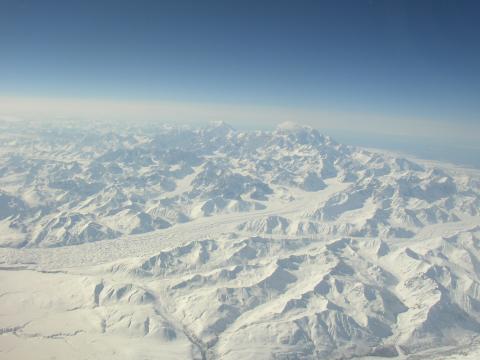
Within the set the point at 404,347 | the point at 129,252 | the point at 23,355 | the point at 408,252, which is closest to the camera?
the point at 23,355

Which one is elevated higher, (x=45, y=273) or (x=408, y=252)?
(x=408, y=252)

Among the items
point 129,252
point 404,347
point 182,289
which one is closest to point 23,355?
point 182,289

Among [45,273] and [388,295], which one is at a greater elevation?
[388,295]

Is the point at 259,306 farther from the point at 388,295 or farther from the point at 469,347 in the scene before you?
the point at 469,347

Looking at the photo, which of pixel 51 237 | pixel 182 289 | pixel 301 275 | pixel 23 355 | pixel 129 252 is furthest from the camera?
pixel 51 237

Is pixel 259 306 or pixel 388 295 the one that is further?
pixel 388 295

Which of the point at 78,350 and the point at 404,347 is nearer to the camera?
the point at 78,350

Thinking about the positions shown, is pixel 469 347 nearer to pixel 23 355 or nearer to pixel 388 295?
pixel 388 295

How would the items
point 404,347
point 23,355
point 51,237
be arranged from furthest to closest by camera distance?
point 51,237 → point 404,347 → point 23,355

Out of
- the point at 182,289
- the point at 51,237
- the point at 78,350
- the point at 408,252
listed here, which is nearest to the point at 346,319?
the point at 182,289
